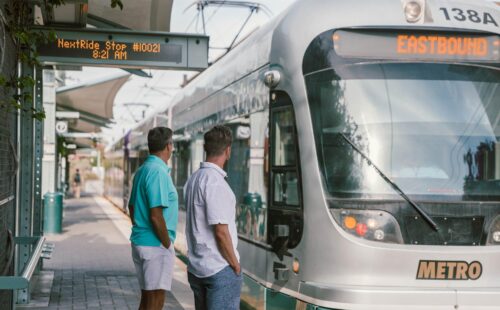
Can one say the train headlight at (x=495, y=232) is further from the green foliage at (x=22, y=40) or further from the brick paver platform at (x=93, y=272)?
the brick paver platform at (x=93, y=272)

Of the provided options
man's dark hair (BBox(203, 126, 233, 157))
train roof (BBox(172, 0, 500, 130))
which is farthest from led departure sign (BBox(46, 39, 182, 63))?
man's dark hair (BBox(203, 126, 233, 157))

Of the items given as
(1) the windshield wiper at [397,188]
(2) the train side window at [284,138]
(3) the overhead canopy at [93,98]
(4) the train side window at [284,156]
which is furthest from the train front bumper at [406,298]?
(3) the overhead canopy at [93,98]

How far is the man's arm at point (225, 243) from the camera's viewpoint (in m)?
4.74

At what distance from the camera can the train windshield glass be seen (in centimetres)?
638

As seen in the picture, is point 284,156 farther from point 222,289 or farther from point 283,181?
point 222,289

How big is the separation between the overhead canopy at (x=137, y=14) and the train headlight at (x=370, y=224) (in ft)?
12.4

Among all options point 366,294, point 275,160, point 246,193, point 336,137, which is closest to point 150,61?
point 246,193

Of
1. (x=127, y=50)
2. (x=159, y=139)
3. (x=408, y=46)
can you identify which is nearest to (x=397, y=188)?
(x=408, y=46)

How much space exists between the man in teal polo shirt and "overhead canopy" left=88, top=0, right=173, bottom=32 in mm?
3634

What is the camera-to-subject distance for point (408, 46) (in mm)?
6621

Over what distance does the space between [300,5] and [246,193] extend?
221cm

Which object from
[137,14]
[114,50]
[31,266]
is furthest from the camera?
[137,14]

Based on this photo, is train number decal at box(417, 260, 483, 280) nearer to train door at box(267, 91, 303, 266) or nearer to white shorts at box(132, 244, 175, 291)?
train door at box(267, 91, 303, 266)

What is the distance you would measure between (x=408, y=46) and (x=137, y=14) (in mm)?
3812
